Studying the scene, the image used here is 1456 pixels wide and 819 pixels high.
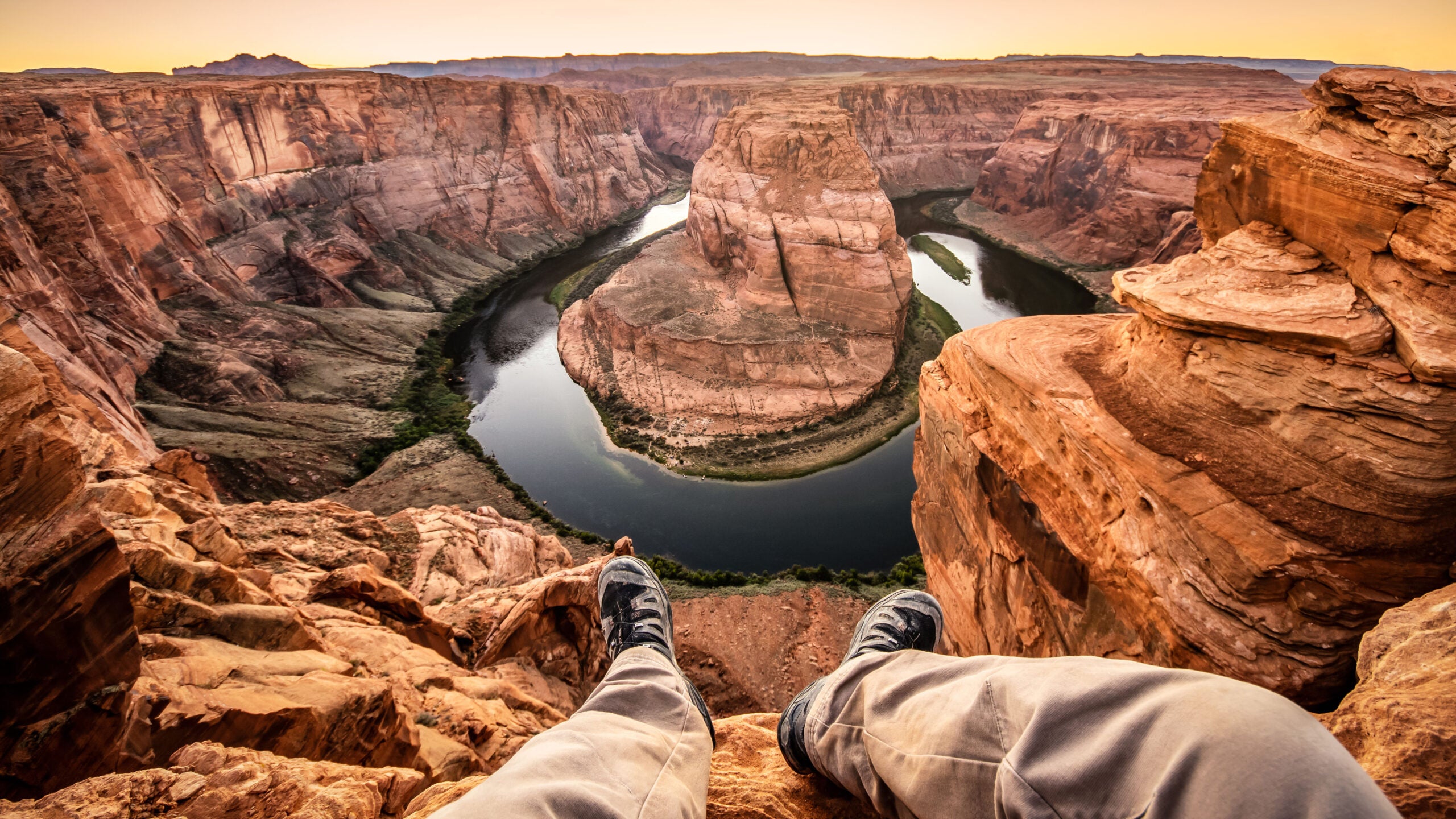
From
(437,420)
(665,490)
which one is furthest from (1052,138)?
(437,420)

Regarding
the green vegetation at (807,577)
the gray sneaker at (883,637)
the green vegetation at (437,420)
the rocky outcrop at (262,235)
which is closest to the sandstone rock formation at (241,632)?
the gray sneaker at (883,637)

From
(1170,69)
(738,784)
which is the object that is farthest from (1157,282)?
(1170,69)

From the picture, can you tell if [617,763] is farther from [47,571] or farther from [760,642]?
[760,642]

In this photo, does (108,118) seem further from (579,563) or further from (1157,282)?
(1157,282)

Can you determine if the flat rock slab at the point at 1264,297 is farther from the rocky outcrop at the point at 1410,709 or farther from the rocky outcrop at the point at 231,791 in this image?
the rocky outcrop at the point at 231,791

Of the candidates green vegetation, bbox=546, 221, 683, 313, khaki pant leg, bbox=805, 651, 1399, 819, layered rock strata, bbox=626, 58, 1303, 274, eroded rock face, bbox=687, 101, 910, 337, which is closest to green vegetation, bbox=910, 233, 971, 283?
layered rock strata, bbox=626, 58, 1303, 274

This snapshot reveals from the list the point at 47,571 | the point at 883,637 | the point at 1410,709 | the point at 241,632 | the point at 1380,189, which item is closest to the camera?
the point at 1410,709

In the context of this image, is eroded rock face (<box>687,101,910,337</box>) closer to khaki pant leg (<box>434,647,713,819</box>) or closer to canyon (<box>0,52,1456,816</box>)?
canyon (<box>0,52,1456,816</box>)
